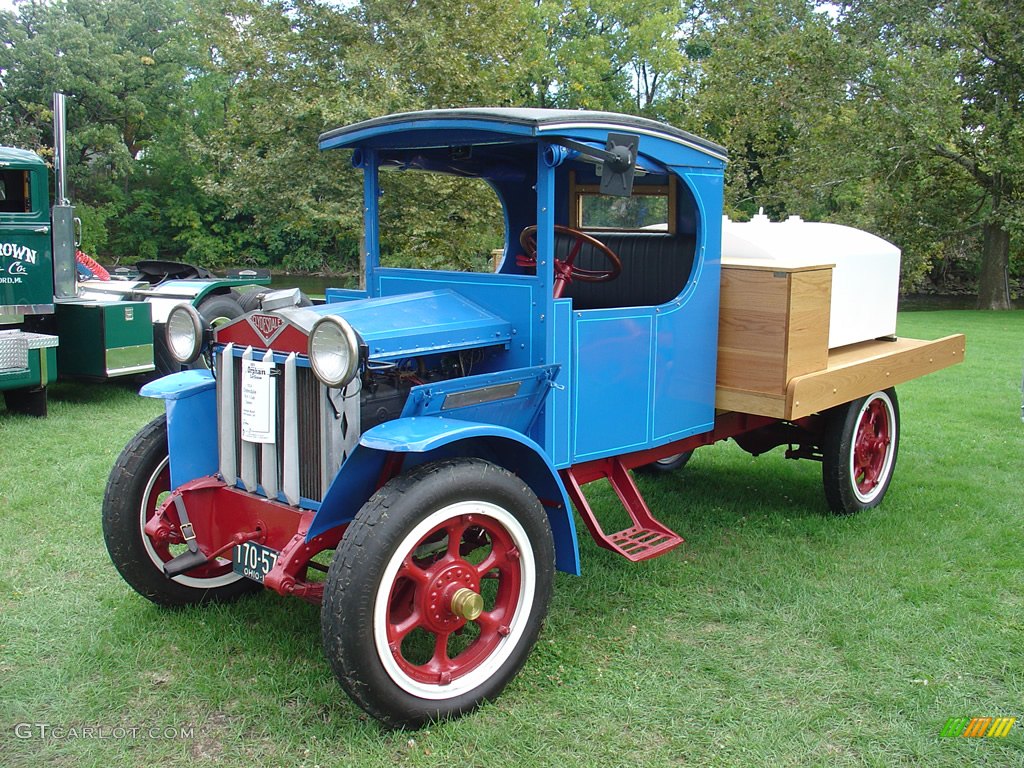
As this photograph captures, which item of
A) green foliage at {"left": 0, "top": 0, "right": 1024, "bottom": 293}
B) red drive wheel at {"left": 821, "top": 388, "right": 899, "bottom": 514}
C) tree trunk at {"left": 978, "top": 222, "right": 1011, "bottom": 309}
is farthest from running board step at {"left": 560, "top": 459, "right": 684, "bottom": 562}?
tree trunk at {"left": 978, "top": 222, "right": 1011, "bottom": 309}

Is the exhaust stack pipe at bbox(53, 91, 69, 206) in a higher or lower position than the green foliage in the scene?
lower

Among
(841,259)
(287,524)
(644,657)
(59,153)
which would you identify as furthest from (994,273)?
(287,524)

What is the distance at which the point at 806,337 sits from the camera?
4602mm

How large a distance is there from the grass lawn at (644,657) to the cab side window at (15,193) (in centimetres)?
325

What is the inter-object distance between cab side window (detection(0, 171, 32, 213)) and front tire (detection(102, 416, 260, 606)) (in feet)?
16.7

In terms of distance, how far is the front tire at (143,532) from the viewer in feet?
12.3

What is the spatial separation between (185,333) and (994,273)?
75.9 feet

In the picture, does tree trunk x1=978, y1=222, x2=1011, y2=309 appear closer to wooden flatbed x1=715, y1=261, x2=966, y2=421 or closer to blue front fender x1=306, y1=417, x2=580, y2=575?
wooden flatbed x1=715, y1=261, x2=966, y2=421

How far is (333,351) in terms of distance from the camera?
311 centimetres

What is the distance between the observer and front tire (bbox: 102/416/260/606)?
375cm

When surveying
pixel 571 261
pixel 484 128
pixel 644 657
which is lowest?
pixel 644 657

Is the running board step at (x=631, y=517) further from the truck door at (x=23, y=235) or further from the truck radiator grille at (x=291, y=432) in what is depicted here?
the truck door at (x=23, y=235)

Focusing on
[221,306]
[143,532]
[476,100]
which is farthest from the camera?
[476,100]

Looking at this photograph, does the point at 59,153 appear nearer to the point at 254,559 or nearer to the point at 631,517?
the point at 254,559
